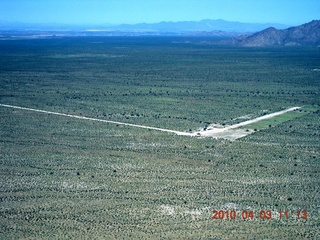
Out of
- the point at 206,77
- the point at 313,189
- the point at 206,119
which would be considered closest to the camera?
the point at 313,189

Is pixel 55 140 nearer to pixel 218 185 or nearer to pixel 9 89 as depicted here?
pixel 218 185

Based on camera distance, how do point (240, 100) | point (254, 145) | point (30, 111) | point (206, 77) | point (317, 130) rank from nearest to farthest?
point (254, 145), point (317, 130), point (30, 111), point (240, 100), point (206, 77)

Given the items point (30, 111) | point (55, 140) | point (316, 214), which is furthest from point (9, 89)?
point (316, 214)
